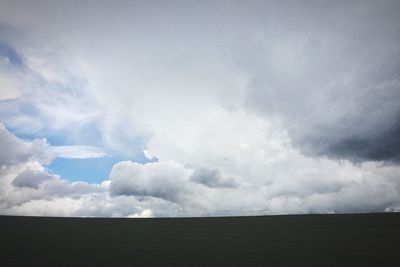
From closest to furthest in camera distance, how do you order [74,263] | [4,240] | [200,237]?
1. [74,263]
2. [4,240]
3. [200,237]

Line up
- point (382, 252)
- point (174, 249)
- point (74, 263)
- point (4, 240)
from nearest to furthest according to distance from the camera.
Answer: point (74, 263) → point (382, 252) → point (174, 249) → point (4, 240)

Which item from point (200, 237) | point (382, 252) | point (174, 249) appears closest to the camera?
point (382, 252)

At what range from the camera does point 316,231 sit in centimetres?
3231

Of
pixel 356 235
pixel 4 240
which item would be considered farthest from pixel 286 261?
pixel 4 240

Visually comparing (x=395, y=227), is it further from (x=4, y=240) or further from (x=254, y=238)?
(x=4, y=240)

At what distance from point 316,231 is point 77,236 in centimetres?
2572

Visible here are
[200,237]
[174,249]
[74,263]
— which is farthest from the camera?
[200,237]

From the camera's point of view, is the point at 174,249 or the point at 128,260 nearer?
the point at 128,260

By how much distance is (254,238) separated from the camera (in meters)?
28.8

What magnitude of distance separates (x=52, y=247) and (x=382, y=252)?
25.4 metres

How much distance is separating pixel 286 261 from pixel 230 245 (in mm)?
6586

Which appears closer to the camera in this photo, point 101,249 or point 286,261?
point 286,261

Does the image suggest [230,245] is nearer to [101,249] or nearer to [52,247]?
[101,249]

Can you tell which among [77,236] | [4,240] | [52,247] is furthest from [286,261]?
[4,240]
